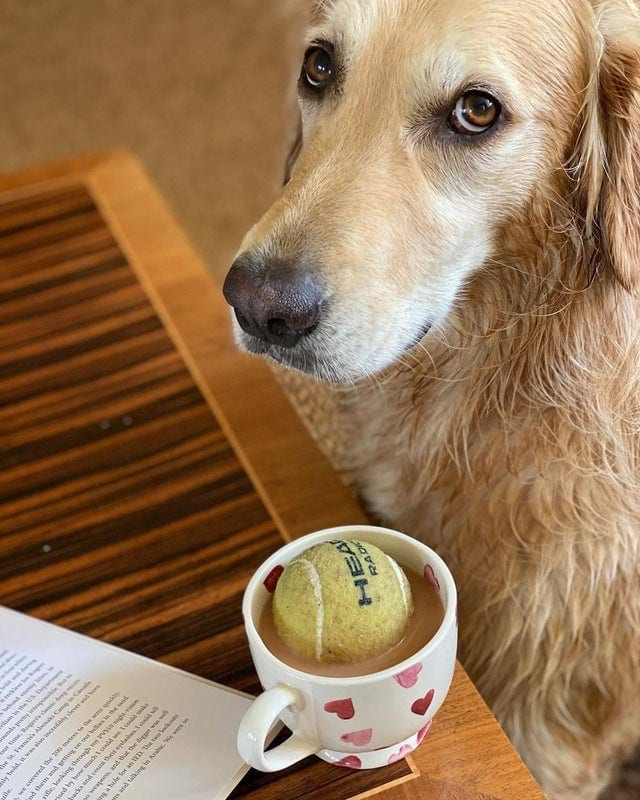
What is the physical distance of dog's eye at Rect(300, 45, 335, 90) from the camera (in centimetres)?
90

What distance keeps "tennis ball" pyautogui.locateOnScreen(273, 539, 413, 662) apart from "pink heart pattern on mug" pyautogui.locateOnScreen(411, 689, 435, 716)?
39 mm

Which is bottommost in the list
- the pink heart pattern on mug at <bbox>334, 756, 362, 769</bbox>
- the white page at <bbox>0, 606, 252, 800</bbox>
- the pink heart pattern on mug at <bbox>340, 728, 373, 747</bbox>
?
the white page at <bbox>0, 606, 252, 800</bbox>

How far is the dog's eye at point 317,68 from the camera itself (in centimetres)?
90

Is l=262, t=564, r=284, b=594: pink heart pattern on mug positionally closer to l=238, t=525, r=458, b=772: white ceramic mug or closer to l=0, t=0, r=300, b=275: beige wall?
l=238, t=525, r=458, b=772: white ceramic mug

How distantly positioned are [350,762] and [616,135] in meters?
0.55

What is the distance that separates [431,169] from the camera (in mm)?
825

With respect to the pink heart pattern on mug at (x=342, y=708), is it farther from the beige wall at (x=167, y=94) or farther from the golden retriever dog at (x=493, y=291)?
the beige wall at (x=167, y=94)

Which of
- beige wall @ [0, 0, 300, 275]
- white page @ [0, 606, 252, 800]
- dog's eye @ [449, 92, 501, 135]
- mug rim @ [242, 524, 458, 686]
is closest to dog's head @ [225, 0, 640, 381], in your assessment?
dog's eye @ [449, 92, 501, 135]

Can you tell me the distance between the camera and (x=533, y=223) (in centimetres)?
84

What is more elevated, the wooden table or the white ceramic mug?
the white ceramic mug

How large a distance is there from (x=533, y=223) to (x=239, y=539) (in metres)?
0.39

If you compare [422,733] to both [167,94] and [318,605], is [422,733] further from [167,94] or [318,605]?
[167,94]

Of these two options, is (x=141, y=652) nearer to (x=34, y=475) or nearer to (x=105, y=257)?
(x=34, y=475)

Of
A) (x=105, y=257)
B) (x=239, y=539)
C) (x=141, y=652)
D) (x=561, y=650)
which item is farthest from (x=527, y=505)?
(x=105, y=257)
